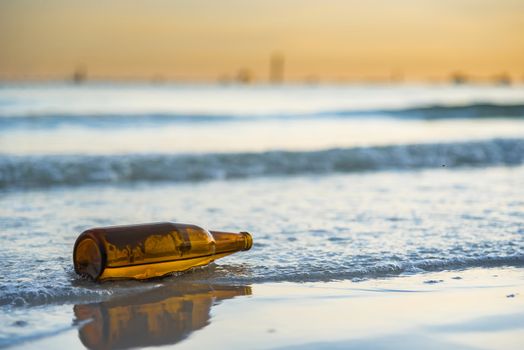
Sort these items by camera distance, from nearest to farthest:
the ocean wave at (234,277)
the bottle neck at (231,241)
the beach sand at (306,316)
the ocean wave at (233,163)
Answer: the beach sand at (306,316) < the ocean wave at (234,277) < the bottle neck at (231,241) < the ocean wave at (233,163)

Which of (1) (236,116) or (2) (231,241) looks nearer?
(2) (231,241)

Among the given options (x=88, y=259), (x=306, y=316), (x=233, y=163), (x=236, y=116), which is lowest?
(x=306, y=316)

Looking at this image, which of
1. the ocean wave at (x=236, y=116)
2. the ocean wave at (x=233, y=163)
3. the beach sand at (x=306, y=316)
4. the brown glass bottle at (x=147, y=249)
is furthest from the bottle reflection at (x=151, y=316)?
the ocean wave at (x=236, y=116)

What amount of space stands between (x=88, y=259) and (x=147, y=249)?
0.27 meters

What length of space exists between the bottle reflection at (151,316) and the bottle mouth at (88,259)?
0.65 ft

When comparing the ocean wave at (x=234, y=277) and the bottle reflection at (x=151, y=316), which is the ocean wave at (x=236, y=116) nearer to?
the ocean wave at (x=234, y=277)

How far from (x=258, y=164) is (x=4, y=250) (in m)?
4.65

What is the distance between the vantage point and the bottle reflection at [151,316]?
2502 mm

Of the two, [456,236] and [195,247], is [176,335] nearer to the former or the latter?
[195,247]

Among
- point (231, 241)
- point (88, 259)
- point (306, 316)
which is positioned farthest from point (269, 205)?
point (306, 316)

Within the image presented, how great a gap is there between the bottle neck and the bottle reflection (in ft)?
0.64

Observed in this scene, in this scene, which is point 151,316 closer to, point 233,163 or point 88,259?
point 88,259

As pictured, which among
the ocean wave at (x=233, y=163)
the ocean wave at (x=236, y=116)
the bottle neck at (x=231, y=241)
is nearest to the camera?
the bottle neck at (x=231, y=241)

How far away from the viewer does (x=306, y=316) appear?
277 centimetres
